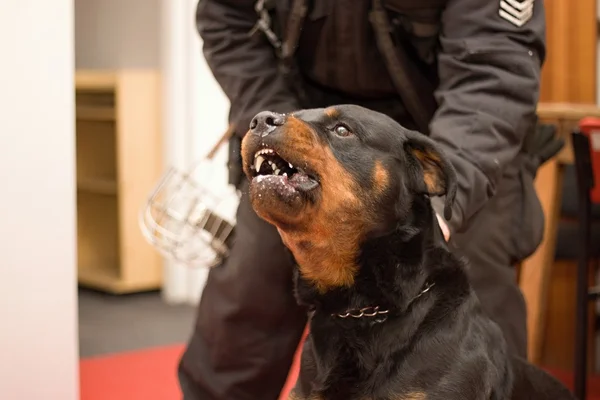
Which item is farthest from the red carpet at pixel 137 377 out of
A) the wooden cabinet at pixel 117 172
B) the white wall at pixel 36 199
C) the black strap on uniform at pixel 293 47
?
the black strap on uniform at pixel 293 47

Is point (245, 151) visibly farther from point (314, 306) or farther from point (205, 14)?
point (205, 14)

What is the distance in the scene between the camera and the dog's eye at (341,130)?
1.69m

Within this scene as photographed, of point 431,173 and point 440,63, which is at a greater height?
point 440,63

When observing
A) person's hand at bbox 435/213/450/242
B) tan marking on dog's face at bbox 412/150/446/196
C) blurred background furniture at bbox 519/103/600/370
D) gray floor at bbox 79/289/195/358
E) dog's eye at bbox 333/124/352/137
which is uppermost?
dog's eye at bbox 333/124/352/137

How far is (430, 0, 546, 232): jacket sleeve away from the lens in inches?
75.8

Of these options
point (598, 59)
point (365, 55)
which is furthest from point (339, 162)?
point (598, 59)

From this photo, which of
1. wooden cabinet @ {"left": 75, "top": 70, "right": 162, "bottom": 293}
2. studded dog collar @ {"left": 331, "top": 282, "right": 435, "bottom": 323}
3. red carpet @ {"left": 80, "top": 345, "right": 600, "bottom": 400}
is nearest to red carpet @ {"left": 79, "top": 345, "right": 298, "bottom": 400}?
red carpet @ {"left": 80, "top": 345, "right": 600, "bottom": 400}

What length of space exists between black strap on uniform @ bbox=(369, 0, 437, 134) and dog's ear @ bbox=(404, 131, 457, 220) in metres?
0.38

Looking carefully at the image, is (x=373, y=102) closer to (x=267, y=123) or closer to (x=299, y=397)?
(x=267, y=123)

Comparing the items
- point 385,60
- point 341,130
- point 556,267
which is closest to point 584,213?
point 556,267

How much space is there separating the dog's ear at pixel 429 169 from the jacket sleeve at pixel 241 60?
0.51 meters

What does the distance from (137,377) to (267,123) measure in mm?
2166

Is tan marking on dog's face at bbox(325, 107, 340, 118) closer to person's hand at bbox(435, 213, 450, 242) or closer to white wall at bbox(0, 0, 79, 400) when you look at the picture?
person's hand at bbox(435, 213, 450, 242)

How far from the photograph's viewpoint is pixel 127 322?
4359mm
